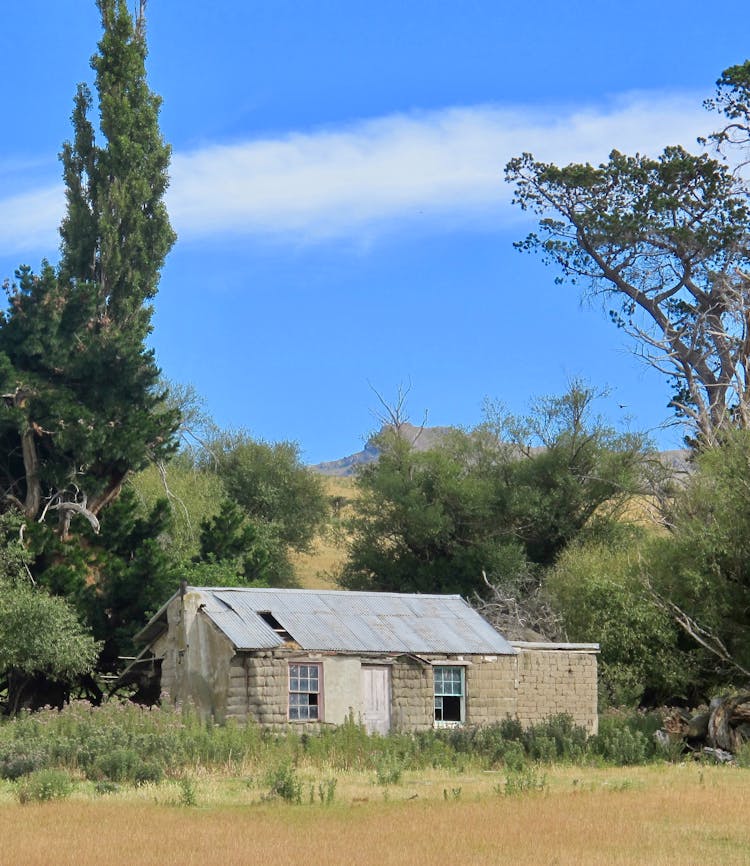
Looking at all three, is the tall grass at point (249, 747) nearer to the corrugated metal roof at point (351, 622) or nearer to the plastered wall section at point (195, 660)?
the plastered wall section at point (195, 660)

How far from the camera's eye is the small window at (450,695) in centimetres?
3428

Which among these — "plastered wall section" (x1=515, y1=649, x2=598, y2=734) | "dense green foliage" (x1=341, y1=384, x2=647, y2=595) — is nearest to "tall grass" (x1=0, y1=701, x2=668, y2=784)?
"plastered wall section" (x1=515, y1=649, x2=598, y2=734)

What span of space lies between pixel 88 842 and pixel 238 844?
178 cm

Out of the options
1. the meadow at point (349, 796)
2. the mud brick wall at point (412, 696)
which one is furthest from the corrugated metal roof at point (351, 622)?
the meadow at point (349, 796)

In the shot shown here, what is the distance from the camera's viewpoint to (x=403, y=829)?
17.1 metres

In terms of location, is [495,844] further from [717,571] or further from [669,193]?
[669,193]

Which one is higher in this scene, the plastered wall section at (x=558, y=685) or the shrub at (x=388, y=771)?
the plastered wall section at (x=558, y=685)

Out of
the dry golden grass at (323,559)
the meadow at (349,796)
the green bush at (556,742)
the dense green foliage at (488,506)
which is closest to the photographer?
the meadow at (349,796)

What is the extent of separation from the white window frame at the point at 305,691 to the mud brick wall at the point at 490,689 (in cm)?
417

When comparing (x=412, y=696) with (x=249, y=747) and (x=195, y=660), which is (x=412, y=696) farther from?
(x=249, y=747)

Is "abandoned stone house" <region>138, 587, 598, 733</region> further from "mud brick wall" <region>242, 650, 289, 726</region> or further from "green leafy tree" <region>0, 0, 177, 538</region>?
"green leafy tree" <region>0, 0, 177, 538</region>

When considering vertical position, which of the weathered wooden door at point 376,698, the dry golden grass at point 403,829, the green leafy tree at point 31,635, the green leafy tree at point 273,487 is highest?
the green leafy tree at point 273,487

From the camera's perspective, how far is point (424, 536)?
5531 cm

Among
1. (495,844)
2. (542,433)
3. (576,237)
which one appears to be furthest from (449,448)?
(495,844)
